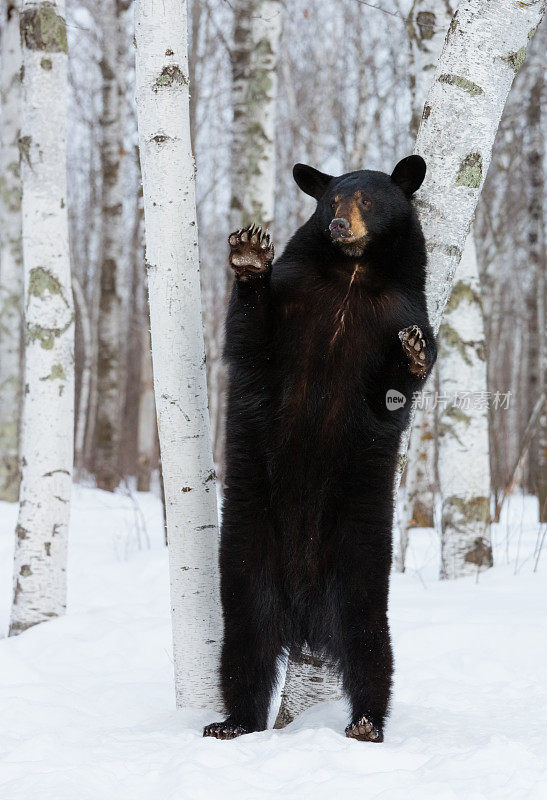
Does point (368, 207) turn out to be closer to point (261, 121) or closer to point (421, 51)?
point (421, 51)

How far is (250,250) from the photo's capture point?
250cm

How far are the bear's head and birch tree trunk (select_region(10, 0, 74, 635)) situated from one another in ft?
6.67

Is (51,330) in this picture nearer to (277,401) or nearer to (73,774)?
(277,401)

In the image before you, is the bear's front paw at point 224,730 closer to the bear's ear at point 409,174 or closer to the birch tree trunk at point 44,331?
the bear's ear at point 409,174

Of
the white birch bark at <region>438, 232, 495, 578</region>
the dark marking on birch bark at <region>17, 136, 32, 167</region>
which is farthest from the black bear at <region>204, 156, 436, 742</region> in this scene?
the white birch bark at <region>438, 232, 495, 578</region>

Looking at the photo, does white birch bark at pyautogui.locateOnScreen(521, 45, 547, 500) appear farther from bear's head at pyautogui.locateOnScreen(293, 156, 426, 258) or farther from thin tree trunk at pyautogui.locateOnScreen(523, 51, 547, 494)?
bear's head at pyautogui.locateOnScreen(293, 156, 426, 258)

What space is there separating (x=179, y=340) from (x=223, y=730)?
4.09ft

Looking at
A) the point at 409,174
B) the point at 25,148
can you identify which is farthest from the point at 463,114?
the point at 25,148

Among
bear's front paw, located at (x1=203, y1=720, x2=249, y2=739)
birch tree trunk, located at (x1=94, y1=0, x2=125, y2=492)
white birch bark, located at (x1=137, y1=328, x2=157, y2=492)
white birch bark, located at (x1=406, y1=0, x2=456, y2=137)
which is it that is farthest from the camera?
white birch bark, located at (x1=137, y1=328, x2=157, y2=492)

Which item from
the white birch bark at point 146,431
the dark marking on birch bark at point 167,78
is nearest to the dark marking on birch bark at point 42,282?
the dark marking on birch bark at point 167,78

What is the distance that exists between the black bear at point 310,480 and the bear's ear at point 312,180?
0.44 metres

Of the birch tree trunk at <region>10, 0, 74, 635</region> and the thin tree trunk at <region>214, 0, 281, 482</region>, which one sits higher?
the thin tree trunk at <region>214, 0, 281, 482</region>

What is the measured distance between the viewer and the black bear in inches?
103

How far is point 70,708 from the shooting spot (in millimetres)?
3066
